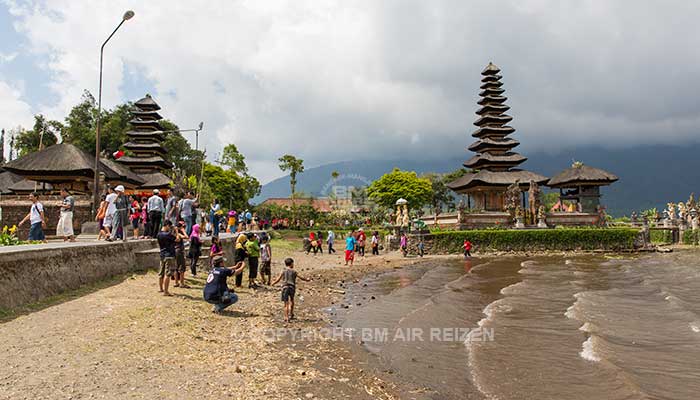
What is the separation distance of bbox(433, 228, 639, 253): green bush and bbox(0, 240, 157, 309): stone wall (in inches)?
1028

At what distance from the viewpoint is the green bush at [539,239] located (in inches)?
1372

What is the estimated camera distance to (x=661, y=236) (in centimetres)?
4434

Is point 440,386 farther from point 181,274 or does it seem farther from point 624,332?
point 181,274

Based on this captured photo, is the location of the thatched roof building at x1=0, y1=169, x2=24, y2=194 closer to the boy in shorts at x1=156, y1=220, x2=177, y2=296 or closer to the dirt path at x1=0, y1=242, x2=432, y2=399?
the boy in shorts at x1=156, y1=220, x2=177, y2=296

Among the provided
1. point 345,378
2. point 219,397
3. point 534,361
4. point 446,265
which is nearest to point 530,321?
point 534,361

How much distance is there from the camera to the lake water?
688 cm

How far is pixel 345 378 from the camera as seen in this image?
6.79 metres

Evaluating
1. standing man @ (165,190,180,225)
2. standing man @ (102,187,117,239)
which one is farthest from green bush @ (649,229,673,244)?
standing man @ (102,187,117,239)

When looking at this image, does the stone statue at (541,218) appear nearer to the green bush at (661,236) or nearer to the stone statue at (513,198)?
the stone statue at (513,198)

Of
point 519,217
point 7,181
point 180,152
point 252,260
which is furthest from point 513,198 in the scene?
point 180,152

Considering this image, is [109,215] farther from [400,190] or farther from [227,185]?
[400,190]

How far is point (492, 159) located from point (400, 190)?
22582 mm

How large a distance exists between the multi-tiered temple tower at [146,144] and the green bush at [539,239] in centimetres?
3180

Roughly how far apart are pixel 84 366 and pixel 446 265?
23.3m
